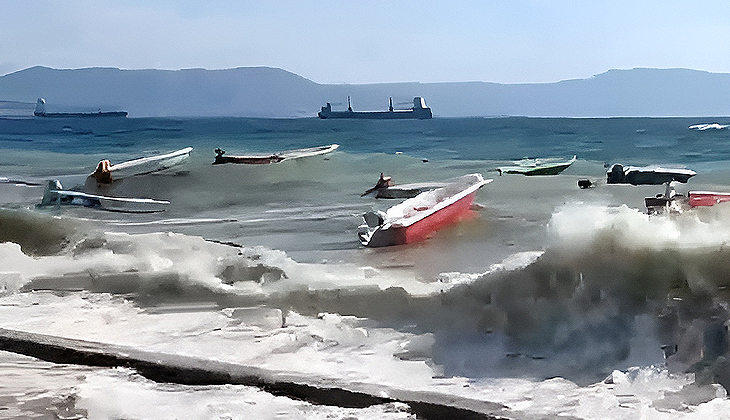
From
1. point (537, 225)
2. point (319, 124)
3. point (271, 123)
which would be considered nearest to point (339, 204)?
point (537, 225)

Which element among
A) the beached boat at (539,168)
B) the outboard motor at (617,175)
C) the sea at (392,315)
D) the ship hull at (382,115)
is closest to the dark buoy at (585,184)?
the outboard motor at (617,175)

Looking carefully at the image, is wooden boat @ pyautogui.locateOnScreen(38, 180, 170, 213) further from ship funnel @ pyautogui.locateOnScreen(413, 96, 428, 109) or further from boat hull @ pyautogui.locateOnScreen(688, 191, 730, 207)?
ship funnel @ pyautogui.locateOnScreen(413, 96, 428, 109)

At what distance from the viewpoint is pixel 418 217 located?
16.5ft

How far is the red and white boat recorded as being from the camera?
4.73 meters

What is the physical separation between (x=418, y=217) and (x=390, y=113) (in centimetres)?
2265

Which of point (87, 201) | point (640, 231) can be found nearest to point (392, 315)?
point (640, 231)

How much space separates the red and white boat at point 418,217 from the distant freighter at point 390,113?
15108 mm

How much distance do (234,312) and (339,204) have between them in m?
4.93

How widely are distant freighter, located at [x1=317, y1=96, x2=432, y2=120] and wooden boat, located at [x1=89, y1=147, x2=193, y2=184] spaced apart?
393 inches

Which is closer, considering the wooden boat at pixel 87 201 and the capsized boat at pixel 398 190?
the wooden boat at pixel 87 201

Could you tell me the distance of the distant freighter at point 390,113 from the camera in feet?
78.3

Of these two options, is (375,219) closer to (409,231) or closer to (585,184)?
(409,231)

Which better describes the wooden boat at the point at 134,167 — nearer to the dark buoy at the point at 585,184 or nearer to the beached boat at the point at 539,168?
the beached boat at the point at 539,168

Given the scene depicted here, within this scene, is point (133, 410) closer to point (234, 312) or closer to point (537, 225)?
point (234, 312)
